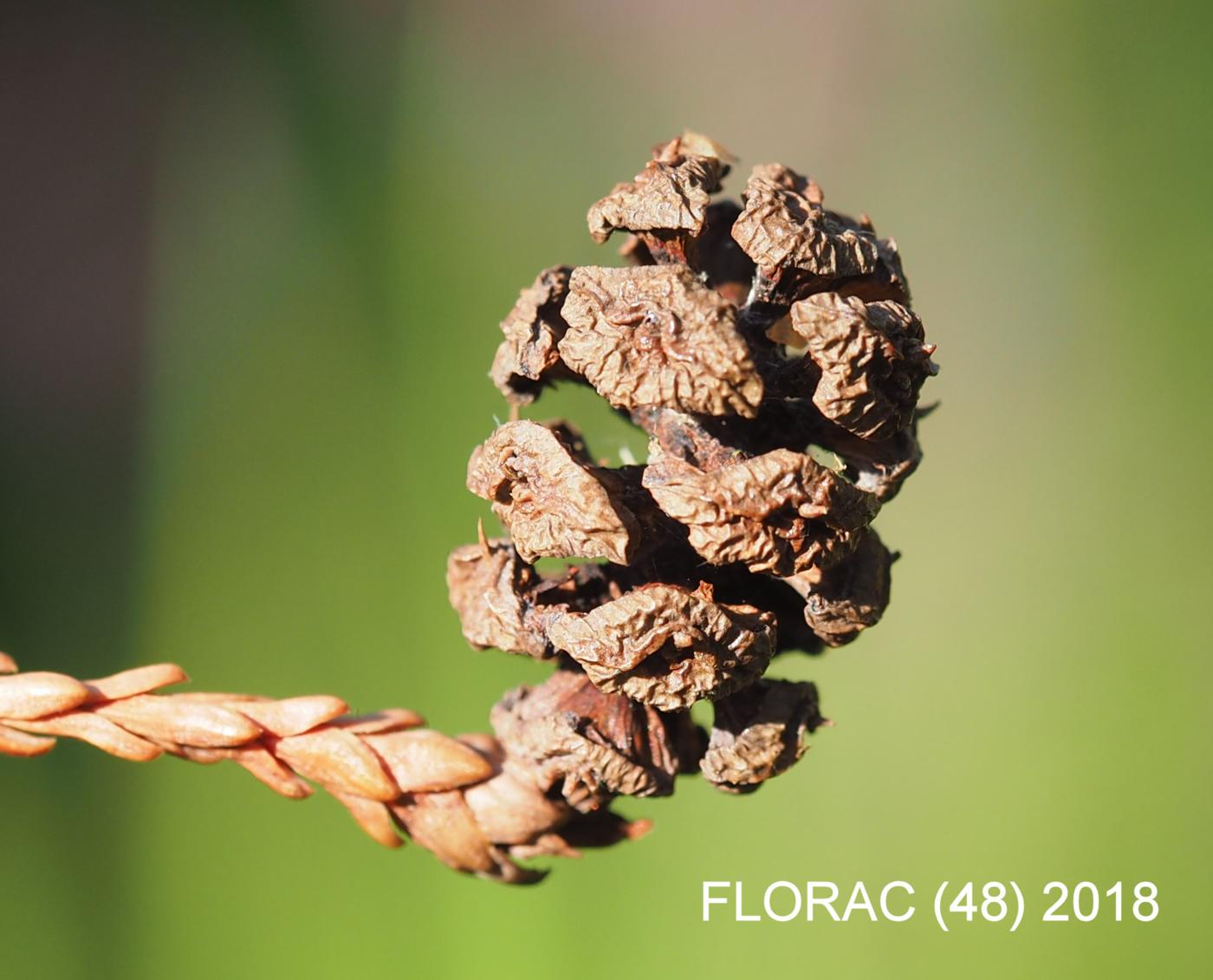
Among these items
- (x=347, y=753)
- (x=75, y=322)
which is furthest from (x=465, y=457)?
(x=347, y=753)

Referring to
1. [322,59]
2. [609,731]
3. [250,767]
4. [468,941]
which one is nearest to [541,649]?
[609,731]

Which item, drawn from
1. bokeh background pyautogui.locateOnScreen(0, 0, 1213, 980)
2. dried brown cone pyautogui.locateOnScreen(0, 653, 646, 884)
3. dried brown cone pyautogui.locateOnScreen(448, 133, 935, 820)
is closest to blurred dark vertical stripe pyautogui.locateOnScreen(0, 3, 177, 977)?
bokeh background pyautogui.locateOnScreen(0, 0, 1213, 980)

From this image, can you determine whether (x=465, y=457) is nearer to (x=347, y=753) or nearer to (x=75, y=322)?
(x=75, y=322)

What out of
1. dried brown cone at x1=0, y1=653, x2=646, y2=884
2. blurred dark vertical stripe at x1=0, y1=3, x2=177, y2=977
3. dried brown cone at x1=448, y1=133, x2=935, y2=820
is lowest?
dried brown cone at x1=0, y1=653, x2=646, y2=884

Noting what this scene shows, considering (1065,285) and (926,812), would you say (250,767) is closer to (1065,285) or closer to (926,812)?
(926,812)

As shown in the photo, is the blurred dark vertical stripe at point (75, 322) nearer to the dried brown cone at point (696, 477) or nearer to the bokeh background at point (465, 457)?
the bokeh background at point (465, 457)

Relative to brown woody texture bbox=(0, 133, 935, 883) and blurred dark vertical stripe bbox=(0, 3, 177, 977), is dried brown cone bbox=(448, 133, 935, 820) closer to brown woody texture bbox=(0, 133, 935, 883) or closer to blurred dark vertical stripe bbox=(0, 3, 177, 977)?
brown woody texture bbox=(0, 133, 935, 883)

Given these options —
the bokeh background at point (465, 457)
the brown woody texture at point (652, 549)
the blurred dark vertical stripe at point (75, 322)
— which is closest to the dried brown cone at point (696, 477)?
the brown woody texture at point (652, 549)
